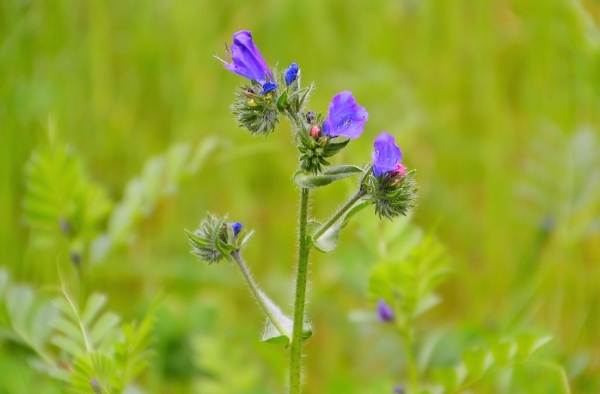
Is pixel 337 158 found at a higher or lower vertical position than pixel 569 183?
lower

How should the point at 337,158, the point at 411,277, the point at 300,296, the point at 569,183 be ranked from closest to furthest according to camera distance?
the point at 300,296 < the point at 411,277 < the point at 337,158 < the point at 569,183

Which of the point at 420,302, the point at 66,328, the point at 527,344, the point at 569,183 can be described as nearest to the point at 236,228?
the point at 66,328

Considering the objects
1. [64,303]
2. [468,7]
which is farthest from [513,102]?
[64,303]

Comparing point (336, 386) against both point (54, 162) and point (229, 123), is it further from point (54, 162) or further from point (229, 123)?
point (229, 123)

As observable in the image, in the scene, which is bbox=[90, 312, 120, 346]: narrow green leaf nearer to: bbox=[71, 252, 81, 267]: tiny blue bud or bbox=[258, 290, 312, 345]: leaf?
bbox=[258, 290, 312, 345]: leaf

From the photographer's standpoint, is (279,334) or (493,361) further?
(493,361)

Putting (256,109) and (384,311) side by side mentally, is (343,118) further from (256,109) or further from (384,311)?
(384,311)
